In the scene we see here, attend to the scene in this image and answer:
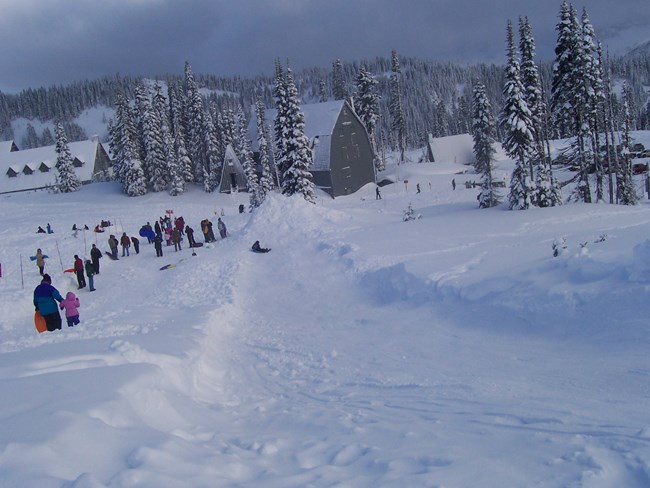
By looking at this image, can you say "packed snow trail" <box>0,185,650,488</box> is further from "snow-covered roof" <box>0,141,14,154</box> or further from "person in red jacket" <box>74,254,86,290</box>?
"snow-covered roof" <box>0,141,14,154</box>

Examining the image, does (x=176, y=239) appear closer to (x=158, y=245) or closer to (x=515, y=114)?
(x=158, y=245)

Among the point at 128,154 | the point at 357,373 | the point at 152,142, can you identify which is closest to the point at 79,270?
the point at 357,373

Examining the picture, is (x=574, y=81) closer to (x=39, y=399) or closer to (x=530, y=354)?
(x=530, y=354)

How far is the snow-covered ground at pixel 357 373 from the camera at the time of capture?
14.6 feet

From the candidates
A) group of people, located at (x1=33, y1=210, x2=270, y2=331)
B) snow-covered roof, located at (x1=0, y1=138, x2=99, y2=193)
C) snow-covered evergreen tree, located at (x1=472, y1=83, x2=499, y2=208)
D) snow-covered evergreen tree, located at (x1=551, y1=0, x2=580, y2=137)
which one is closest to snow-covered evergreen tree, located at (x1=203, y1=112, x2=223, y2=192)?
group of people, located at (x1=33, y1=210, x2=270, y2=331)

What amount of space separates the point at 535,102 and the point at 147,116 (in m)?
42.3

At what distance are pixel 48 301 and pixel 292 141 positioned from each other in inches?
1192

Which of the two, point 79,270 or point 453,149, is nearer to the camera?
point 79,270

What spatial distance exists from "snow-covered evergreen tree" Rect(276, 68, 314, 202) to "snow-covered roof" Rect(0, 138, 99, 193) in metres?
51.9

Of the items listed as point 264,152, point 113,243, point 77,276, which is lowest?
point 77,276

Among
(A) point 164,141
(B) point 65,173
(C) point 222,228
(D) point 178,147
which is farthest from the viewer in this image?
(B) point 65,173

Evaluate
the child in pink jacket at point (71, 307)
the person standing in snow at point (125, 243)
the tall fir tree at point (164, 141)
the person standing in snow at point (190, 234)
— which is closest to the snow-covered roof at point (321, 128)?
the tall fir tree at point (164, 141)

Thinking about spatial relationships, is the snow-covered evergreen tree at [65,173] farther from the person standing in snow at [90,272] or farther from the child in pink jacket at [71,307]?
the child in pink jacket at [71,307]

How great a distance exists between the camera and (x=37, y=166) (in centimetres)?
8175
